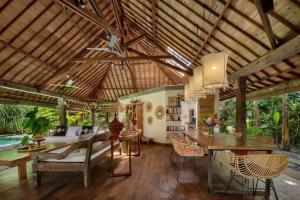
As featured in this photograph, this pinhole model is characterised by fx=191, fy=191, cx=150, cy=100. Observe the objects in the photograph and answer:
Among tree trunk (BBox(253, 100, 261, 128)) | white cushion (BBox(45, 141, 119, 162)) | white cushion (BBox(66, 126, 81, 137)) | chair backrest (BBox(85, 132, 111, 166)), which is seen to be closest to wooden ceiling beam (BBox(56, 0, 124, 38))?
chair backrest (BBox(85, 132, 111, 166))

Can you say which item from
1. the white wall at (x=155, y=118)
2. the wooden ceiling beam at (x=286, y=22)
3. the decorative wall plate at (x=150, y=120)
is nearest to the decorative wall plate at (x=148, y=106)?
the white wall at (x=155, y=118)

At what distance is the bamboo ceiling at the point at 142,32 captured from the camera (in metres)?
3.48

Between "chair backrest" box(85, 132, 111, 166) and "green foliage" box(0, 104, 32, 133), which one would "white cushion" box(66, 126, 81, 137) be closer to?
"chair backrest" box(85, 132, 111, 166)

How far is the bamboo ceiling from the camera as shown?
3477 millimetres

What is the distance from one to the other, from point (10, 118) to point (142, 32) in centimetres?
923

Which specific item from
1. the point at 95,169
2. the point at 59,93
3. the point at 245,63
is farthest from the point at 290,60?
the point at 59,93

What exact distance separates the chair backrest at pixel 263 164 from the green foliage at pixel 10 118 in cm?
1157

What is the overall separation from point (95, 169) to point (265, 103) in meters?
8.64

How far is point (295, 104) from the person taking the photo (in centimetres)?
780

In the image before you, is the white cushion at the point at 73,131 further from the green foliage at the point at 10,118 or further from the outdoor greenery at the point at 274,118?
the outdoor greenery at the point at 274,118

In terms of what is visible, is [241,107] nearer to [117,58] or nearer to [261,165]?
[261,165]

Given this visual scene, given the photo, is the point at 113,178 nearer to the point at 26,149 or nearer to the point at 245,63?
the point at 26,149

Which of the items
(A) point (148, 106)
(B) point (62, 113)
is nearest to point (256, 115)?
(A) point (148, 106)

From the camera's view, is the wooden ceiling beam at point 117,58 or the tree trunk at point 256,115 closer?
the wooden ceiling beam at point 117,58
